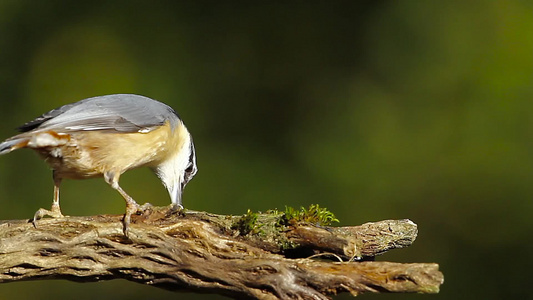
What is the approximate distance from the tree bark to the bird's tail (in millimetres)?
263

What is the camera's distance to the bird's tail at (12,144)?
2459 millimetres

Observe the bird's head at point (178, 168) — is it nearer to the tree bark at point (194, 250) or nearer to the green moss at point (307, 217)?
the tree bark at point (194, 250)

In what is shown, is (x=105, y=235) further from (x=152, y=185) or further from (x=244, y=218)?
(x=152, y=185)

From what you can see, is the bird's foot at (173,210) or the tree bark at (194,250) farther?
the bird's foot at (173,210)

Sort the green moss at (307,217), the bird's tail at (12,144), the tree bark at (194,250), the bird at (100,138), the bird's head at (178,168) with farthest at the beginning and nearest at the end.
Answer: the bird's head at (178,168) → the bird at (100,138) → the bird's tail at (12,144) → the green moss at (307,217) → the tree bark at (194,250)

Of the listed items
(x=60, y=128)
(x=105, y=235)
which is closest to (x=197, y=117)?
(x=60, y=128)

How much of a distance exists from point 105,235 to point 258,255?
0.51 metres

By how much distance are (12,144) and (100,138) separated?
362 mm

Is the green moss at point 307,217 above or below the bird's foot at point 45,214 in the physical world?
above

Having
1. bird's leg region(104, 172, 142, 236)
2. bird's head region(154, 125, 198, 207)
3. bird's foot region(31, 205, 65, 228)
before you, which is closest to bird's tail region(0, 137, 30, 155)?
bird's foot region(31, 205, 65, 228)

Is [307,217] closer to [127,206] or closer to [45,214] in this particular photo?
[127,206]

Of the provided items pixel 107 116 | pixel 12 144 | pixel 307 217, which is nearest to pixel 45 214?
pixel 12 144

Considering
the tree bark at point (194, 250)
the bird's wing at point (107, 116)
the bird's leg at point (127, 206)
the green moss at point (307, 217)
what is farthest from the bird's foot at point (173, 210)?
the bird's wing at point (107, 116)

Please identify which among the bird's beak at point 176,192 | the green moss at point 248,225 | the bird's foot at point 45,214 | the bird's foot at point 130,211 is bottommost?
the bird's foot at point 45,214
